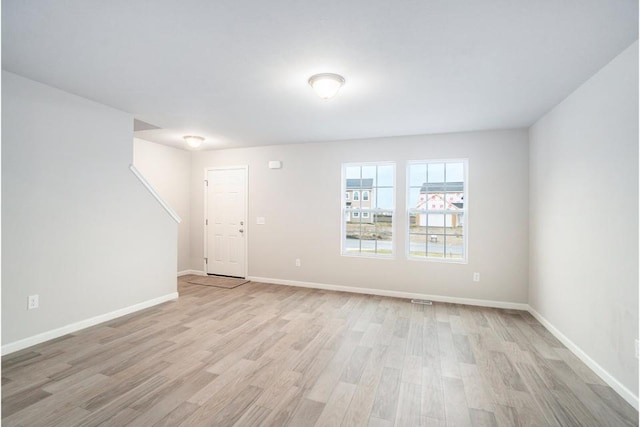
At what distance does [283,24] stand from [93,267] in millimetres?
3255

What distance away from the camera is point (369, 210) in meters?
5.13

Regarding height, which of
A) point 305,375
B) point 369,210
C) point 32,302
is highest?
point 369,210

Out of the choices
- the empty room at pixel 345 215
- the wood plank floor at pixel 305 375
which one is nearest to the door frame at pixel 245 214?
the empty room at pixel 345 215

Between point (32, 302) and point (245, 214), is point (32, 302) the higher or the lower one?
the lower one

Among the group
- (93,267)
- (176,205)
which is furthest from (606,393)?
(176,205)

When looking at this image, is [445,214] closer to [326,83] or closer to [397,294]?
[397,294]

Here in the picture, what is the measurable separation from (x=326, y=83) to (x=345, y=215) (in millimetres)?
2774

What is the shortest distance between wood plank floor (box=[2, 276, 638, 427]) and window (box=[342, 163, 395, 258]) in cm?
143

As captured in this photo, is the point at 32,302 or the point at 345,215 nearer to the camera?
the point at 32,302

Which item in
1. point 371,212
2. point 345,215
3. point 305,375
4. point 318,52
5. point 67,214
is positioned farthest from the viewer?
point 345,215

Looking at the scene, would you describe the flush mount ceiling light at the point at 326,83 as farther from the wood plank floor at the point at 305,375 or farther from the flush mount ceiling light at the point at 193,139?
the flush mount ceiling light at the point at 193,139

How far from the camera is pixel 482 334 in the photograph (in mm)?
3396

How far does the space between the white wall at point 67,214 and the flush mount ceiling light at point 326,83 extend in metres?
2.56

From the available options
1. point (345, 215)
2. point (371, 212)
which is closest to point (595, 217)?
point (371, 212)
